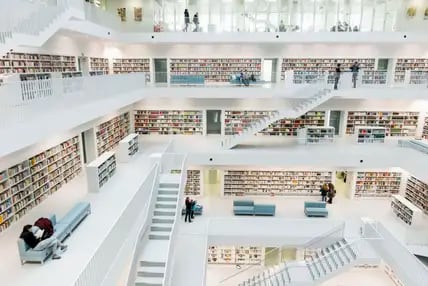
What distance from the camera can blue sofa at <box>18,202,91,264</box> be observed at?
570 cm

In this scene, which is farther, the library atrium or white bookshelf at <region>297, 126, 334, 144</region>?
white bookshelf at <region>297, 126, 334, 144</region>

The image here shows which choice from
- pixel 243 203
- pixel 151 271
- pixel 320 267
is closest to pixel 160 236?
pixel 151 271

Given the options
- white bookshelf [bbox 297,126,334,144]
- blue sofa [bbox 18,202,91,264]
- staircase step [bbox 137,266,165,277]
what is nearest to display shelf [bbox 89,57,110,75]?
blue sofa [bbox 18,202,91,264]

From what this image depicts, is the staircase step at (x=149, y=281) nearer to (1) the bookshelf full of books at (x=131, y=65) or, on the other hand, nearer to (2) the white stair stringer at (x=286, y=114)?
(2) the white stair stringer at (x=286, y=114)

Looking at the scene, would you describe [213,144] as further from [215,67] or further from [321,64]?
[321,64]

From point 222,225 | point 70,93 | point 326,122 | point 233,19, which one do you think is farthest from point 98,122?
point 326,122

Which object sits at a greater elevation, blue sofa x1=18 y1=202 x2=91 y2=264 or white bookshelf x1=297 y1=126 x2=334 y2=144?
white bookshelf x1=297 y1=126 x2=334 y2=144

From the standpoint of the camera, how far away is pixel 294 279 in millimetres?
9500

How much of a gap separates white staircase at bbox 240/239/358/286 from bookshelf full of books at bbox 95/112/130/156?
7024 mm

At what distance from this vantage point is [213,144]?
13.4 m

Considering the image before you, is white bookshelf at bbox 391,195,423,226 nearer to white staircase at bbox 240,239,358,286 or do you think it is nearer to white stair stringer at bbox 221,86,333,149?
white staircase at bbox 240,239,358,286

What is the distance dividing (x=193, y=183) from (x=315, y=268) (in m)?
5.93

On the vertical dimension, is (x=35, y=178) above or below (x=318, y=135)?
below

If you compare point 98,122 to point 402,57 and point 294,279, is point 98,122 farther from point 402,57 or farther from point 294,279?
point 402,57
